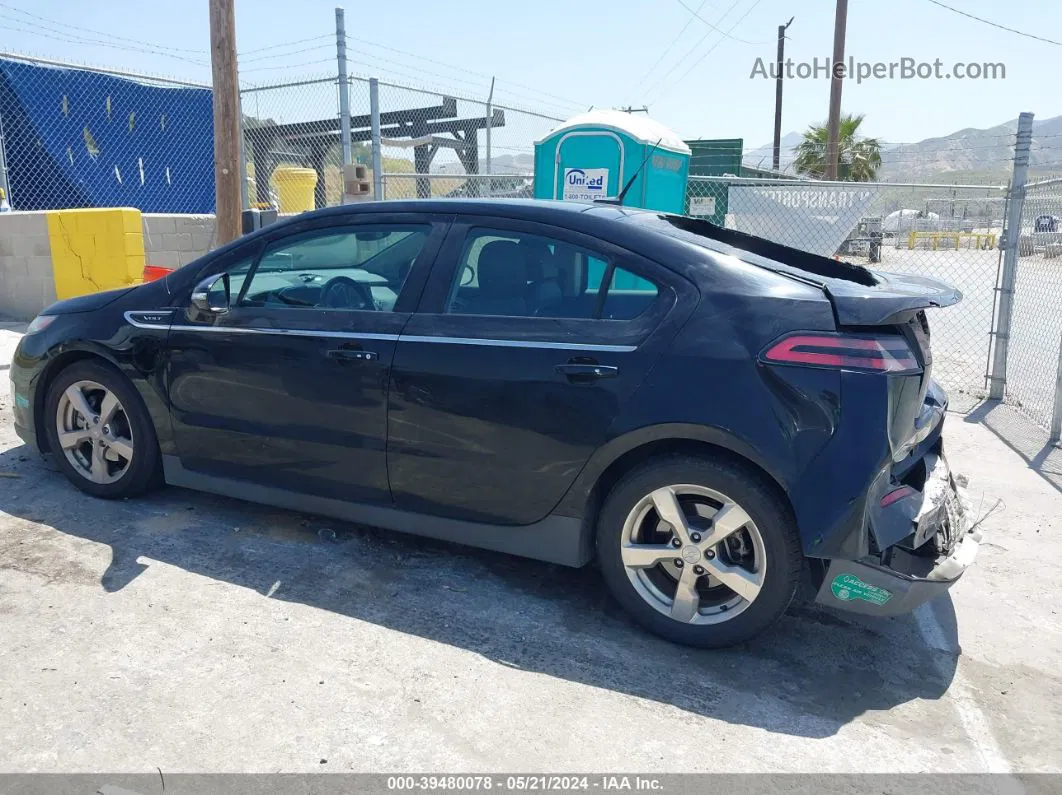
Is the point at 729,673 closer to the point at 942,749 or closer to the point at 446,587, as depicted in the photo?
the point at 942,749

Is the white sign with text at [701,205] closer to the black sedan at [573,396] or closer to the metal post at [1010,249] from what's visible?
the metal post at [1010,249]

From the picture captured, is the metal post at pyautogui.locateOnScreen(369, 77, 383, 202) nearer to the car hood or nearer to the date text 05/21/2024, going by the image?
the car hood

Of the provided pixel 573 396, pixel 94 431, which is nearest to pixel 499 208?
pixel 573 396

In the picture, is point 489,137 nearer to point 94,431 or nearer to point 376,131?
point 376,131

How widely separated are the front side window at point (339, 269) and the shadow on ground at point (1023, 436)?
167 inches

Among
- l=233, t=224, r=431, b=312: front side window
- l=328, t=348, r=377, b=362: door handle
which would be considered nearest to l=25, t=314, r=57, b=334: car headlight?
l=233, t=224, r=431, b=312: front side window

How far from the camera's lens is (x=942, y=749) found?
2740 millimetres

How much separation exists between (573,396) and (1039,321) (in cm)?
1309

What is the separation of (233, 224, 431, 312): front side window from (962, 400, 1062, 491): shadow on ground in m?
4.23

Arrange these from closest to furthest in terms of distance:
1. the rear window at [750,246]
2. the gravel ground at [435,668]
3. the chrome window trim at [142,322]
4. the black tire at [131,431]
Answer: the gravel ground at [435,668] < the rear window at [750,246] < the chrome window trim at [142,322] < the black tire at [131,431]

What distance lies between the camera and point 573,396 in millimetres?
3285

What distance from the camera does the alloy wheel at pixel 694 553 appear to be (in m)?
3.13

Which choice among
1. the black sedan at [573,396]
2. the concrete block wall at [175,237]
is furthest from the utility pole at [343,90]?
the black sedan at [573,396]

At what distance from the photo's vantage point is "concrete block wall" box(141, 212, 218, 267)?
10.1 m
